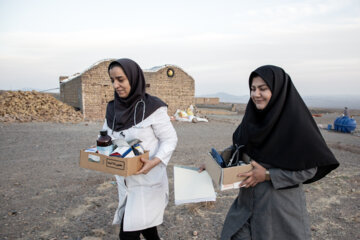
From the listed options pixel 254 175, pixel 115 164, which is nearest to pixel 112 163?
pixel 115 164

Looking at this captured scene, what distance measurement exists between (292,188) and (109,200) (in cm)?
287

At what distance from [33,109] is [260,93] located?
46.9ft

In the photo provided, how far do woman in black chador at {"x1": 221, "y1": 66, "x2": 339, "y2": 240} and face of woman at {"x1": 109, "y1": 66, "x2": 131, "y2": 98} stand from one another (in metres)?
0.98

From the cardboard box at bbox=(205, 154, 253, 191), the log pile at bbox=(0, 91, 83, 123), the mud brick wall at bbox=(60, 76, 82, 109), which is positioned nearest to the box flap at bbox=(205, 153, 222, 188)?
the cardboard box at bbox=(205, 154, 253, 191)

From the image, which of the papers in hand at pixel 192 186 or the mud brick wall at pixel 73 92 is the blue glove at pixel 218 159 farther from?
the mud brick wall at pixel 73 92

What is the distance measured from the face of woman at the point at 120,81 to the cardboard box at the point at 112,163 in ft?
1.80

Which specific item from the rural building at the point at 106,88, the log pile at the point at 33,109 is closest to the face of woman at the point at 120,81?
the log pile at the point at 33,109

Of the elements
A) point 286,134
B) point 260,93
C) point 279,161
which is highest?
point 260,93

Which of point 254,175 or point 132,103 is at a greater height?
point 132,103

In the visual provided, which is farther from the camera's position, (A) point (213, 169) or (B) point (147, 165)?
(B) point (147, 165)

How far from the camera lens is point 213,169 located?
5.39 feet

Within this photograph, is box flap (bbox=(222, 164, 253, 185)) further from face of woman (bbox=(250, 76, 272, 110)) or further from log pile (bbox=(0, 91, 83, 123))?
log pile (bbox=(0, 91, 83, 123))

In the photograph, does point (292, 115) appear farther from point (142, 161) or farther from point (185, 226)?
point (185, 226)

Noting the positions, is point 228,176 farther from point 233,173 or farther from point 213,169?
point 213,169
